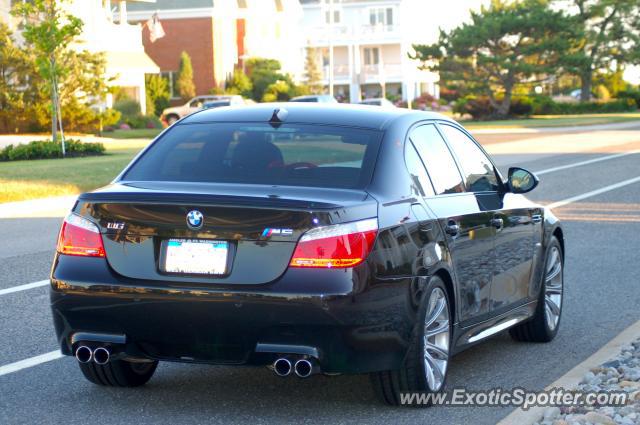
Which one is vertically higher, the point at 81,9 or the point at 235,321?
the point at 81,9

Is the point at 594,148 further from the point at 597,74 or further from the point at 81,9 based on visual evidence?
the point at 597,74

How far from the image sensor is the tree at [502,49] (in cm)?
7394

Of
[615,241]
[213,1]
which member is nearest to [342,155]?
[615,241]

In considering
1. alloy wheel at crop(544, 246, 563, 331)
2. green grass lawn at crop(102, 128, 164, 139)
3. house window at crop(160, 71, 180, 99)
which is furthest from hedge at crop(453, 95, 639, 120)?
alloy wheel at crop(544, 246, 563, 331)

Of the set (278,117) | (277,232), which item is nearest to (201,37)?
(278,117)

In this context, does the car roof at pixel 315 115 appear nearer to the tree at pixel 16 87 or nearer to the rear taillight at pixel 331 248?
the rear taillight at pixel 331 248

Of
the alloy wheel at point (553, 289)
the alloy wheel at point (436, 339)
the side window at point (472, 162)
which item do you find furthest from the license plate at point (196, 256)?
the alloy wheel at point (553, 289)

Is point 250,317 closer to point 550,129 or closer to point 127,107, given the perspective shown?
point 550,129

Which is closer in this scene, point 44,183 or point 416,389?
point 416,389

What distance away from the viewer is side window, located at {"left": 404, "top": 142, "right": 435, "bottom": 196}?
22.5 feet

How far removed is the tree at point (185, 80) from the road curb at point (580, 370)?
65760 mm

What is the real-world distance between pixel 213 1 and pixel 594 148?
4448 cm

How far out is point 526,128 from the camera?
5609 centimetres

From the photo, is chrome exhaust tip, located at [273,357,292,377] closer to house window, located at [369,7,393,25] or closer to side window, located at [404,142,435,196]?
side window, located at [404,142,435,196]
